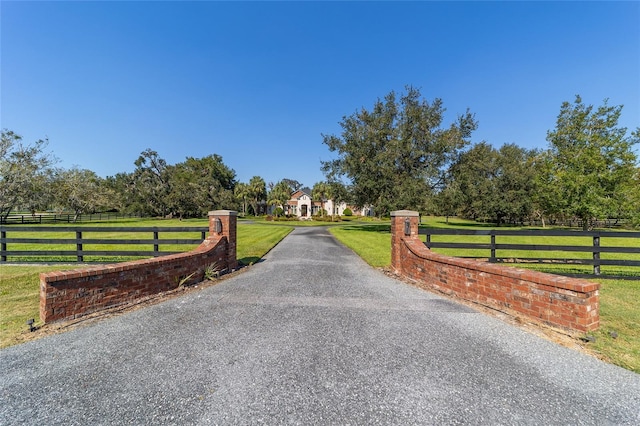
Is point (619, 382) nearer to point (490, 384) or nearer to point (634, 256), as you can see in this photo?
point (490, 384)

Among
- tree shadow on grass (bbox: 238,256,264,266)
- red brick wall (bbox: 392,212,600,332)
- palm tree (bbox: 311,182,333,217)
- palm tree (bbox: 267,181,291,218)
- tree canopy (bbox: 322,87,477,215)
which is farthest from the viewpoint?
palm tree (bbox: 311,182,333,217)

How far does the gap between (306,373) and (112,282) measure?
376cm

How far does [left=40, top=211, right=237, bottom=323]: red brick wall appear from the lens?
3924mm

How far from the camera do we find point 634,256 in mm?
12211

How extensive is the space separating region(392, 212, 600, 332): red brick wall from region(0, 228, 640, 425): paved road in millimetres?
557

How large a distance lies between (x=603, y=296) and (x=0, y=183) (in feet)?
136

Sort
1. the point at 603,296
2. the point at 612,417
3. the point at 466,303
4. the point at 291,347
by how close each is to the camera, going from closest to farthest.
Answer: the point at 612,417
the point at 291,347
the point at 466,303
the point at 603,296

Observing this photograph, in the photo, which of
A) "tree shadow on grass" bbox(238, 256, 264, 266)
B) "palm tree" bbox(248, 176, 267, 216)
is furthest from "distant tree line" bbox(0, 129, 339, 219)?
"tree shadow on grass" bbox(238, 256, 264, 266)

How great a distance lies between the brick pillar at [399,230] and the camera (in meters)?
7.45

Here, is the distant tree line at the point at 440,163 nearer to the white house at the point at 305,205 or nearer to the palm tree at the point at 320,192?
the palm tree at the point at 320,192

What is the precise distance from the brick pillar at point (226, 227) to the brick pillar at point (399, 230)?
4.27 metres

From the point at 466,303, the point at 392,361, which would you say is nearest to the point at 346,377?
the point at 392,361

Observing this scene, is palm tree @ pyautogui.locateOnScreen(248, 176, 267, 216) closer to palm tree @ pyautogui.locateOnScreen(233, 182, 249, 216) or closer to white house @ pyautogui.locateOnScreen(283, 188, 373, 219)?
palm tree @ pyautogui.locateOnScreen(233, 182, 249, 216)

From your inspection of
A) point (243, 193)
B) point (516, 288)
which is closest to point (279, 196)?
point (243, 193)
